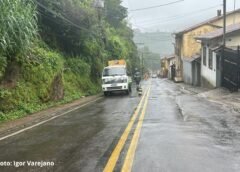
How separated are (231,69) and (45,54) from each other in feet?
38.2

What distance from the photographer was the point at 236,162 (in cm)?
705

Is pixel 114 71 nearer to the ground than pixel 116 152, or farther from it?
farther from it

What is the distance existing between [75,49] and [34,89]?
490 inches

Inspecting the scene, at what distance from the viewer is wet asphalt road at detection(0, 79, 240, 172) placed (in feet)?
23.0

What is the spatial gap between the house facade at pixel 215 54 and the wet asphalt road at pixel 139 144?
15903mm

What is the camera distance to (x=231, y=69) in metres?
25.6

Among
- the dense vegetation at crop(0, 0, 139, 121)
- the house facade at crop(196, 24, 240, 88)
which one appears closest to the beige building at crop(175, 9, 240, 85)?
the house facade at crop(196, 24, 240, 88)

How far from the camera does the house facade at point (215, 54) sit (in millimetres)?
28898

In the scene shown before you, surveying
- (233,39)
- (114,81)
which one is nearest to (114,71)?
(114,81)

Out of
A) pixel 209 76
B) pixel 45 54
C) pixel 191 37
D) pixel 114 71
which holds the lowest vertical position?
pixel 209 76

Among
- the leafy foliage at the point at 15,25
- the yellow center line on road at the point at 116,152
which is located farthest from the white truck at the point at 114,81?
the yellow center line on road at the point at 116,152

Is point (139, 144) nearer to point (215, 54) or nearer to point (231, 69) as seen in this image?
point (231, 69)

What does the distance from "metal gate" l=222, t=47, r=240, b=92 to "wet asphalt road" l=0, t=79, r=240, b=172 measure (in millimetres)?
10937

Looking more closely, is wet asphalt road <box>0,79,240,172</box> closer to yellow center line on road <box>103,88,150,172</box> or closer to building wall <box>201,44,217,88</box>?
yellow center line on road <box>103,88,150,172</box>
